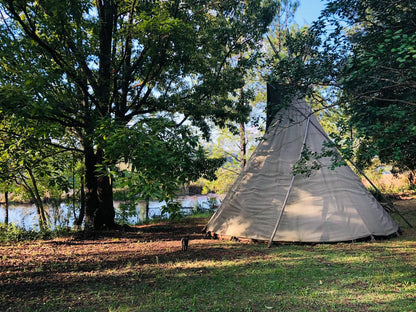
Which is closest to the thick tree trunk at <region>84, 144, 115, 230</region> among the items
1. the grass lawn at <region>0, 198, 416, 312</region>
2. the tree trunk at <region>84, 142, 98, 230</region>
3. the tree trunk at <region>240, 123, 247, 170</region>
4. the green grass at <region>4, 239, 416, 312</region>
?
the tree trunk at <region>84, 142, 98, 230</region>

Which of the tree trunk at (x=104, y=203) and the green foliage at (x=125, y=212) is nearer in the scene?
the tree trunk at (x=104, y=203)

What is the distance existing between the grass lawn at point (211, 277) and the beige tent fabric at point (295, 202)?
1.33 feet

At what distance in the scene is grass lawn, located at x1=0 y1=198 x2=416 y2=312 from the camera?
12.8ft

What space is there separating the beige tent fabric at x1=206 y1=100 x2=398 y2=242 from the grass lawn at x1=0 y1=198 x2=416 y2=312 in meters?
0.41

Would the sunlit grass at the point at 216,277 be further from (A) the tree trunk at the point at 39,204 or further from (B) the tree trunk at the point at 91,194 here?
(A) the tree trunk at the point at 39,204

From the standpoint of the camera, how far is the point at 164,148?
503 cm

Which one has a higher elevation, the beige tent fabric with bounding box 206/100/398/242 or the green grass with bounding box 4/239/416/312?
the beige tent fabric with bounding box 206/100/398/242

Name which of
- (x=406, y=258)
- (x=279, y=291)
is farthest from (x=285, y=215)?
(x=279, y=291)

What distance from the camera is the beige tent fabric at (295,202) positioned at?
7.18 meters

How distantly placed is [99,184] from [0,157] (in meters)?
2.84

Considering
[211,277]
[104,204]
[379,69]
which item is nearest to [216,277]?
[211,277]

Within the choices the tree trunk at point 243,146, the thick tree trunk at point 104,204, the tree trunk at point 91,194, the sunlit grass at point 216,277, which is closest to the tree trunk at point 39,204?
the tree trunk at point 91,194

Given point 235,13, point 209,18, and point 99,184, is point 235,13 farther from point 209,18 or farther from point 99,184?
point 99,184

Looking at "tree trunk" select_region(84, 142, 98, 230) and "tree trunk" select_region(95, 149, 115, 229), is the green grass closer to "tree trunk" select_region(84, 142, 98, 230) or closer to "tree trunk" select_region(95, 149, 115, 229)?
"tree trunk" select_region(95, 149, 115, 229)
